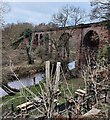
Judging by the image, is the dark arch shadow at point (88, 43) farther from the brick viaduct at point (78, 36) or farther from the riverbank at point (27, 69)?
the riverbank at point (27, 69)

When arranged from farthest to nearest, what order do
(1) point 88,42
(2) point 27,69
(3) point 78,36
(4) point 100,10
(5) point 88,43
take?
1. (1) point 88,42
2. (5) point 88,43
3. (3) point 78,36
4. (2) point 27,69
5. (4) point 100,10

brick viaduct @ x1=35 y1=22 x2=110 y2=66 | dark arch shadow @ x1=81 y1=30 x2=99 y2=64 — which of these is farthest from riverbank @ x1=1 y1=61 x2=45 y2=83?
dark arch shadow @ x1=81 y1=30 x2=99 y2=64

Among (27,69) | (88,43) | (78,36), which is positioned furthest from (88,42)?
(27,69)

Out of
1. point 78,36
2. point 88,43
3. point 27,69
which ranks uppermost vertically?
point 78,36

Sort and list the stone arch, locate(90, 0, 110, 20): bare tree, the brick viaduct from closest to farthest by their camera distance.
Answer: 1. locate(90, 0, 110, 20): bare tree
2. the stone arch
3. the brick viaduct

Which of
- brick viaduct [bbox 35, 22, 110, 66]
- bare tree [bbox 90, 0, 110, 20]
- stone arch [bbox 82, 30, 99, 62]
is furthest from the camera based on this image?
brick viaduct [bbox 35, 22, 110, 66]

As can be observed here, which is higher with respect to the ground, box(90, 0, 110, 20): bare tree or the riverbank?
box(90, 0, 110, 20): bare tree

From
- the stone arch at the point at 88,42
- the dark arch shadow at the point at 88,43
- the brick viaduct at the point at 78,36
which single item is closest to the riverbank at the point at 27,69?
the brick viaduct at the point at 78,36

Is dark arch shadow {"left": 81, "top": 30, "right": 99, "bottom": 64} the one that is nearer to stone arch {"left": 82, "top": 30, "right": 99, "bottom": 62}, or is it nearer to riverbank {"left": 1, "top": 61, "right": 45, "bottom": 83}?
stone arch {"left": 82, "top": 30, "right": 99, "bottom": 62}

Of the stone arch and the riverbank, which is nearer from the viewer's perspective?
the riverbank

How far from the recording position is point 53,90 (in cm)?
404

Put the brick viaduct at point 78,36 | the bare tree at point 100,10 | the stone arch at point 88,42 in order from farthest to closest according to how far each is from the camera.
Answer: the brick viaduct at point 78,36 → the stone arch at point 88,42 → the bare tree at point 100,10

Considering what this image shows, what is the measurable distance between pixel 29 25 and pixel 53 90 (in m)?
27.7

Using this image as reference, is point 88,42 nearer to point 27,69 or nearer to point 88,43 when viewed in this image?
point 88,43
